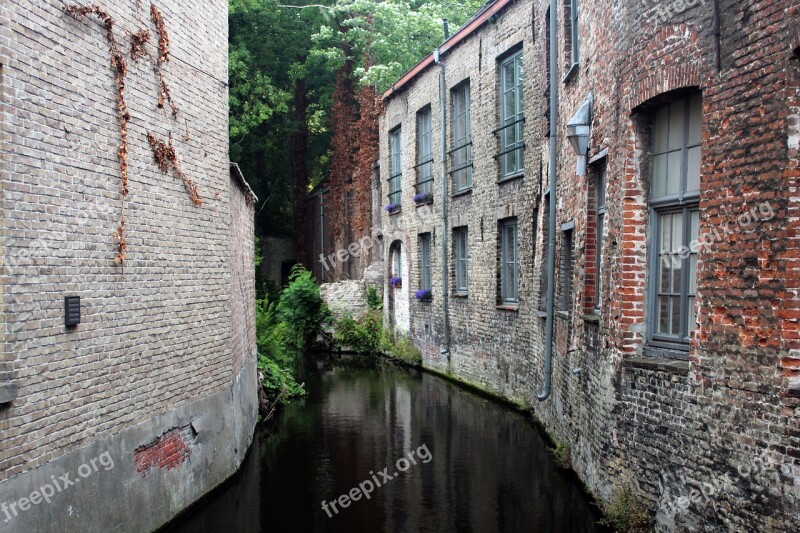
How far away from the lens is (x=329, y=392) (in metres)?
16.1

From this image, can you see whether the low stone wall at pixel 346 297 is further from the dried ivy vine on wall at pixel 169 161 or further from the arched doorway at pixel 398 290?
the dried ivy vine on wall at pixel 169 161

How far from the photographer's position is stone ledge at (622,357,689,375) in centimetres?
645

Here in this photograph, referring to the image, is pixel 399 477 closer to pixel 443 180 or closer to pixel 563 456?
pixel 563 456

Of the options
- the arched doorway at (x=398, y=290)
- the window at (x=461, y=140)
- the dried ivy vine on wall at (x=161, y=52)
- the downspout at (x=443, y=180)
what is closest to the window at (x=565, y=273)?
the dried ivy vine on wall at (x=161, y=52)

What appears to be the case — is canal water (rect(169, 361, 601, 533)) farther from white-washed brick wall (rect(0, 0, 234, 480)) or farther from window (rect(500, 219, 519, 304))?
window (rect(500, 219, 519, 304))

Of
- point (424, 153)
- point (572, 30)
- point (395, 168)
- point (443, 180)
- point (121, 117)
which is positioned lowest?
point (121, 117)

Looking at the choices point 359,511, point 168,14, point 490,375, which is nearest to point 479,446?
point 359,511

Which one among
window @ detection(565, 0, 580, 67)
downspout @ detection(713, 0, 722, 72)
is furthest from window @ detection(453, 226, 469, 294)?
downspout @ detection(713, 0, 722, 72)

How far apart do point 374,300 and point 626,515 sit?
1738cm

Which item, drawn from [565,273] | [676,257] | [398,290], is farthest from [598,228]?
[398,290]

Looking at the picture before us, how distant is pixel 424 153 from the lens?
1995 cm

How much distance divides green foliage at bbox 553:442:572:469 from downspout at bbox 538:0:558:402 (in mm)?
1297

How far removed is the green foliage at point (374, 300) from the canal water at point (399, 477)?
936 cm

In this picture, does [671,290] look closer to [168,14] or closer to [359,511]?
[359,511]
